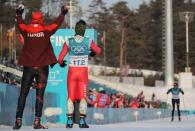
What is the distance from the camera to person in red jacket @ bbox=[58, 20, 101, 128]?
10562mm

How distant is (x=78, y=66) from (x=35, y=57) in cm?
92

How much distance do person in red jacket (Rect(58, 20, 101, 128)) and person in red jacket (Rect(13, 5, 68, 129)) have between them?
1.74ft

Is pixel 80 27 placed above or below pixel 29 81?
above

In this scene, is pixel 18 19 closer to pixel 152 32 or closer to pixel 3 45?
pixel 3 45

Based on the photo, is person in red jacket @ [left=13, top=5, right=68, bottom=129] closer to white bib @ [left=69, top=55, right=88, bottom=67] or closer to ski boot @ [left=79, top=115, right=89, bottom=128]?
white bib @ [left=69, top=55, right=88, bottom=67]

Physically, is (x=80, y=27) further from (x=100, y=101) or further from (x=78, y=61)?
(x=100, y=101)

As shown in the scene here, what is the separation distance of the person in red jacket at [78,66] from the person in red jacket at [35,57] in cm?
53

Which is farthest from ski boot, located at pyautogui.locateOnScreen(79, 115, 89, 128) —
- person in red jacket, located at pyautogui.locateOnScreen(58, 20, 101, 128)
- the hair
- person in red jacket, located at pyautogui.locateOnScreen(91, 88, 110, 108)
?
person in red jacket, located at pyautogui.locateOnScreen(91, 88, 110, 108)

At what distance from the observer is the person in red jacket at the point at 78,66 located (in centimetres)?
1056

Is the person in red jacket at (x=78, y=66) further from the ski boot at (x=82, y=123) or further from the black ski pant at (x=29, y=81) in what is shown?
the black ski pant at (x=29, y=81)

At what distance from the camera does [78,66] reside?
1060 cm

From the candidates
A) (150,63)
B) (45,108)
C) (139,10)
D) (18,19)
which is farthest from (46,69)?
(139,10)

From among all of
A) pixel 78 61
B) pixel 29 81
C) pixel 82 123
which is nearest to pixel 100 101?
pixel 78 61

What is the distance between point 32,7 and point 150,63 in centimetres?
2113
